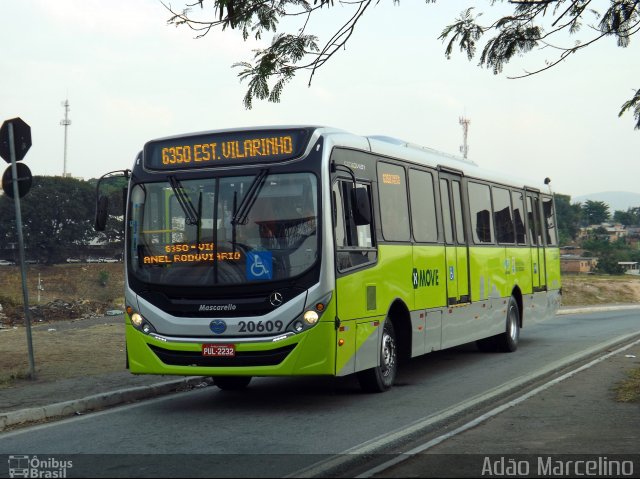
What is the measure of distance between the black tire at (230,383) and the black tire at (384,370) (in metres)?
1.85

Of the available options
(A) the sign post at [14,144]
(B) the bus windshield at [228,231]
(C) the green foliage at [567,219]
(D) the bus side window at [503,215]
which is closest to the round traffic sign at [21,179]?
(A) the sign post at [14,144]

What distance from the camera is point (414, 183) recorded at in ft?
45.0

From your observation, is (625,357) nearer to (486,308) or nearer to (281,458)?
(486,308)

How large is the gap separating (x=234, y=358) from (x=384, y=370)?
251cm

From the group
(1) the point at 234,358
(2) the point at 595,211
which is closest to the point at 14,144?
(1) the point at 234,358

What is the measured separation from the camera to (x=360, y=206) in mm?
10938

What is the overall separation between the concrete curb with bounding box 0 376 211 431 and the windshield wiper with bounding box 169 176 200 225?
236 centimetres

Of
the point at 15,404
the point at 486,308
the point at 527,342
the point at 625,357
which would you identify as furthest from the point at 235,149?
the point at 527,342

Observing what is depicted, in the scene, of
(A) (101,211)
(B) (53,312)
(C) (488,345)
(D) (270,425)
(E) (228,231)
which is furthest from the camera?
(B) (53,312)

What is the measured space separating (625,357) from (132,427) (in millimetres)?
10443

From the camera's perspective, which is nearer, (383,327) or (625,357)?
(383,327)

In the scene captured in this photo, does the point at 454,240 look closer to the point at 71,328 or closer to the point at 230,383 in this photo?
the point at 230,383

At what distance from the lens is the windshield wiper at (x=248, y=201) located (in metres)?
10.6

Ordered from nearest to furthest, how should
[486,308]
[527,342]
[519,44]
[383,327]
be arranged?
[519,44] < [383,327] < [486,308] < [527,342]
